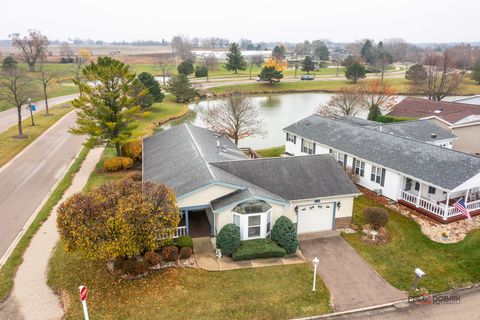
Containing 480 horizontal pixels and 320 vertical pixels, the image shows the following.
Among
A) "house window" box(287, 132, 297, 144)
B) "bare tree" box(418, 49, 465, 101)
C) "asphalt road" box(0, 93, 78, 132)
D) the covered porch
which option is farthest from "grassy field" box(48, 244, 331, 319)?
"bare tree" box(418, 49, 465, 101)

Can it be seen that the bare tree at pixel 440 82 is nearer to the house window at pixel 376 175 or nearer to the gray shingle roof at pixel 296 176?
the house window at pixel 376 175

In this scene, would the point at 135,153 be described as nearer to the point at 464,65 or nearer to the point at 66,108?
the point at 66,108

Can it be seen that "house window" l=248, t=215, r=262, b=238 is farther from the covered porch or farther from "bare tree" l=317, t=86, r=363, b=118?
"bare tree" l=317, t=86, r=363, b=118

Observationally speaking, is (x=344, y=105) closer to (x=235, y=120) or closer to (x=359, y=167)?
(x=235, y=120)

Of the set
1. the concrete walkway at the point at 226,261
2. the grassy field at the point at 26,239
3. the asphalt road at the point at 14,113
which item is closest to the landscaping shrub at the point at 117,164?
the grassy field at the point at 26,239

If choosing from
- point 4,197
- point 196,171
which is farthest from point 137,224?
point 4,197

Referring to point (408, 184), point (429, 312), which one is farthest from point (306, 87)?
point (429, 312)
